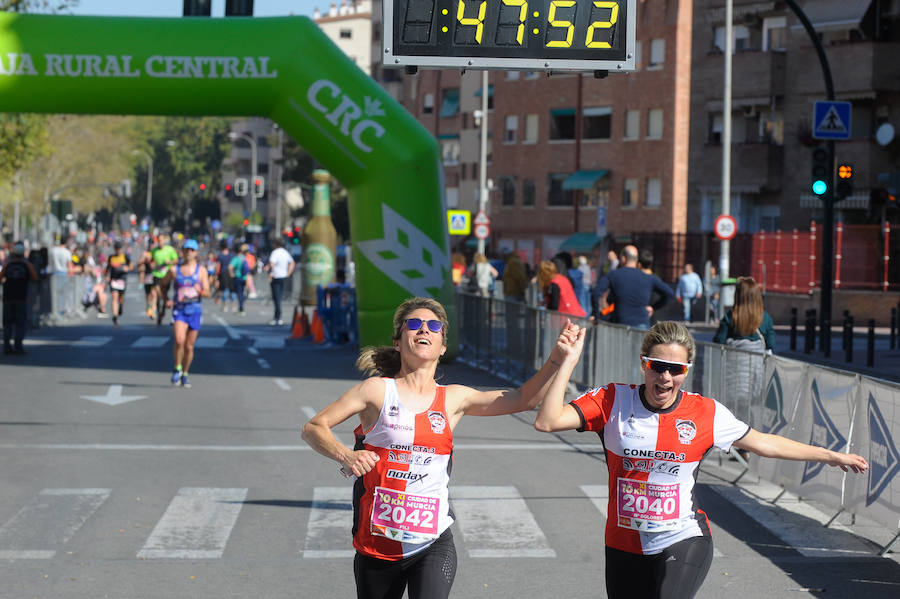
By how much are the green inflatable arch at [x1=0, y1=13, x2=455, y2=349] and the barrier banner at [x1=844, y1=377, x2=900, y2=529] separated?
1313 centimetres

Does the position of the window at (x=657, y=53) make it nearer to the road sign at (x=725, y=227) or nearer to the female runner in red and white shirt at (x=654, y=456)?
the road sign at (x=725, y=227)

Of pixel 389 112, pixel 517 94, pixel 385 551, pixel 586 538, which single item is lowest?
pixel 586 538

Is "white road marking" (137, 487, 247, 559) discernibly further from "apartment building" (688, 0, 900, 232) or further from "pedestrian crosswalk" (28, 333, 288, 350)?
"apartment building" (688, 0, 900, 232)

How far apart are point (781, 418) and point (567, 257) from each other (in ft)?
33.0

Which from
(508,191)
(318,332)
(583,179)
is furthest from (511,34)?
(508,191)

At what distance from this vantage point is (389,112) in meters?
22.5

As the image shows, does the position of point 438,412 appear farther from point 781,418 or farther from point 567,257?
point 567,257

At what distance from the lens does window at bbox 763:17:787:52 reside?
5366 centimetres

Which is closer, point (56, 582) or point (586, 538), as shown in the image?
point (56, 582)

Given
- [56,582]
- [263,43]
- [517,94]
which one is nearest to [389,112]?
[263,43]

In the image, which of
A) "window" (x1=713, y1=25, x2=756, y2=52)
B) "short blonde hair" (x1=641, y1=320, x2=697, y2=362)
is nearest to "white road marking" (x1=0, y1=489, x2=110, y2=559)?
"short blonde hair" (x1=641, y1=320, x2=697, y2=362)

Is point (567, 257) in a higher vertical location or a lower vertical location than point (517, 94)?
lower

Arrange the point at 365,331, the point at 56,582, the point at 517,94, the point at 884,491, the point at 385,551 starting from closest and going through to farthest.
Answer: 1. the point at 385,551
2. the point at 56,582
3. the point at 884,491
4. the point at 365,331
5. the point at 517,94

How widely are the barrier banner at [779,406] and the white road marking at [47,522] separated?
16.7ft
